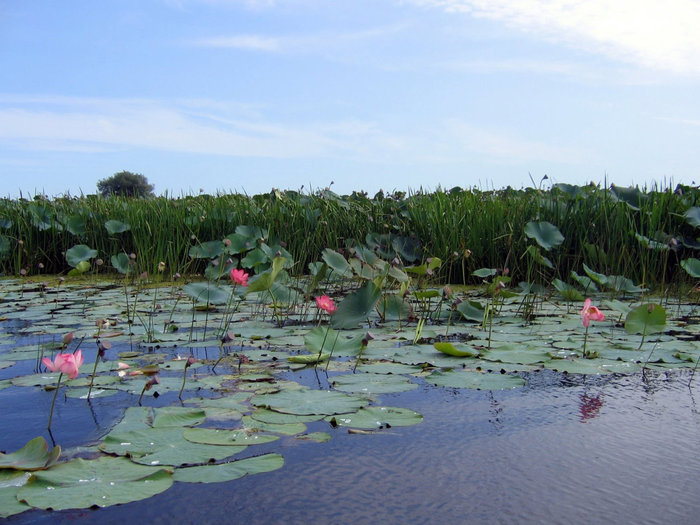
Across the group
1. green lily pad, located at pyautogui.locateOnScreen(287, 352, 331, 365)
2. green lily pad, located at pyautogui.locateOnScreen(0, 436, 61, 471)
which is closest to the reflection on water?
A: green lily pad, located at pyautogui.locateOnScreen(287, 352, 331, 365)

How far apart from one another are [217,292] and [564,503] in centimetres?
206

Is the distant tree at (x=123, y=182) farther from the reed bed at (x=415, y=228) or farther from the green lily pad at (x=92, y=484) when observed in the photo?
the green lily pad at (x=92, y=484)

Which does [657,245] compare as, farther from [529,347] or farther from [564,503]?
[564,503]

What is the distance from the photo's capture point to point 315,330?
197 cm

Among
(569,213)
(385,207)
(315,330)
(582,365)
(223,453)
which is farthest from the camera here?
(385,207)

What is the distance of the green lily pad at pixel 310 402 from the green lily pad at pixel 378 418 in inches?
1.1

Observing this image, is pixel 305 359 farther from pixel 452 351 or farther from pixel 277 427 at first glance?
pixel 277 427

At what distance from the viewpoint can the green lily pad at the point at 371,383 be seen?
153 centimetres

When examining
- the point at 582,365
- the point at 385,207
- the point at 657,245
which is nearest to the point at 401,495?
the point at 582,365

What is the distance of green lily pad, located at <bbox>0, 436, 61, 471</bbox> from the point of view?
1040 millimetres

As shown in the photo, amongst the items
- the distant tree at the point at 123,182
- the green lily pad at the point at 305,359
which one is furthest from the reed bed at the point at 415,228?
the distant tree at the point at 123,182

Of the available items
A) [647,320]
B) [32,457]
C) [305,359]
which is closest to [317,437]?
[32,457]

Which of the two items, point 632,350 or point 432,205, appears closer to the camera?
point 632,350

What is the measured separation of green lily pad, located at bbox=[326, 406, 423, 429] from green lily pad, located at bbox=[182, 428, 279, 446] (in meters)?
0.16
